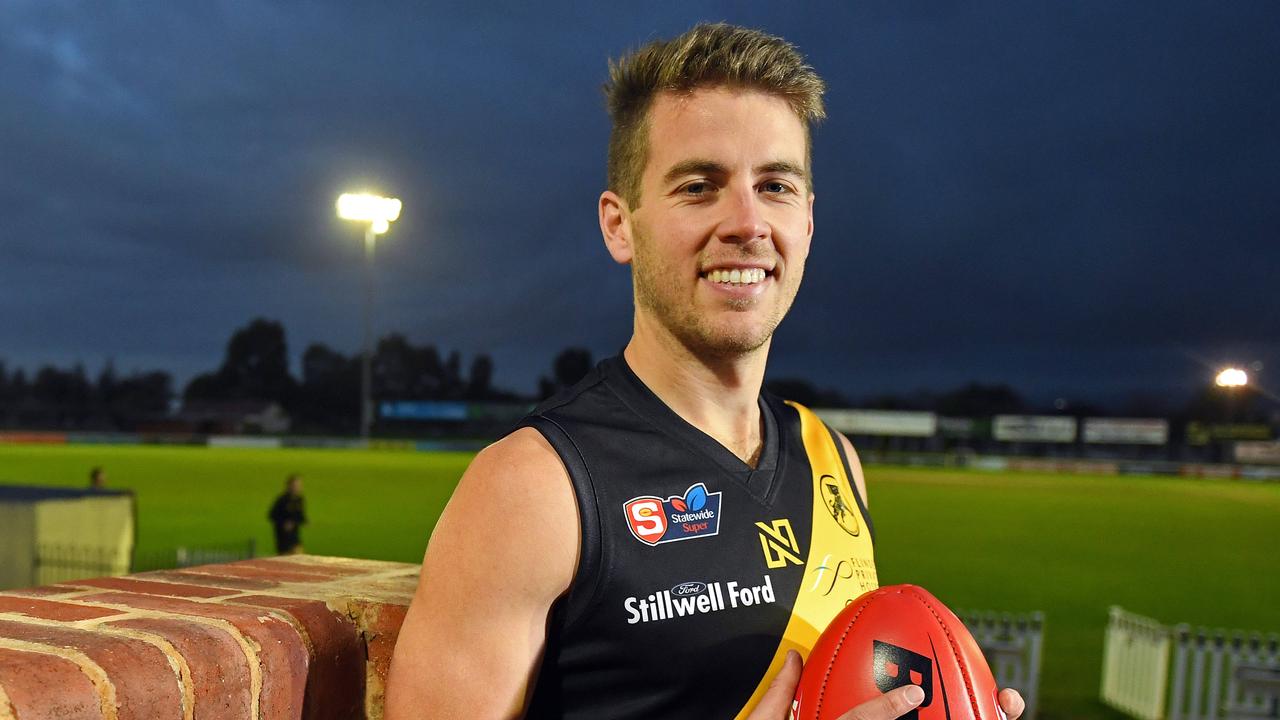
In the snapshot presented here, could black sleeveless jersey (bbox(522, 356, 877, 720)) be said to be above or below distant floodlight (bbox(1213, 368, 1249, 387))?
below

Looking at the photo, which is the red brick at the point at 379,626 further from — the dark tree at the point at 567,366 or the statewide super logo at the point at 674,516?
the dark tree at the point at 567,366

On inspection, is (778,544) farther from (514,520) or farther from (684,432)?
(514,520)

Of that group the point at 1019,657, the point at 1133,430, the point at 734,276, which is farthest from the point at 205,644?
the point at 1133,430

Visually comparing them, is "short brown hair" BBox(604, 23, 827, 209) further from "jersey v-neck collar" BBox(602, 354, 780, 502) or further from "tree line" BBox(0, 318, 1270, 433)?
"tree line" BBox(0, 318, 1270, 433)

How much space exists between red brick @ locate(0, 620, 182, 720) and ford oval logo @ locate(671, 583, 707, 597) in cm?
91

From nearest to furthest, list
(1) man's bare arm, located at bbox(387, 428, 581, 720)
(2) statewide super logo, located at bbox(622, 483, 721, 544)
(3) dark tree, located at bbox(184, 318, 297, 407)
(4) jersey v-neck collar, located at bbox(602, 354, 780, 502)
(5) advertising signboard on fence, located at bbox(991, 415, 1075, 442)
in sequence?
(1) man's bare arm, located at bbox(387, 428, 581, 720)
(2) statewide super logo, located at bbox(622, 483, 721, 544)
(4) jersey v-neck collar, located at bbox(602, 354, 780, 502)
(5) advertising signboard on fence, located at bbox(991, 415, 1075, 442)
(3) dark tree, located at bbox(184, 318, 297, 407)

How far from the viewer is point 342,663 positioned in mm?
1665

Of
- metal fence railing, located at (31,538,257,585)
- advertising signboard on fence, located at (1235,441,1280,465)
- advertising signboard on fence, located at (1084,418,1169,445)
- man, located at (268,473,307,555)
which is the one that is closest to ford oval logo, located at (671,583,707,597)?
metal fence railing, located at (31,538,257,585)

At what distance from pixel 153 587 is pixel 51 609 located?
0.90 ft

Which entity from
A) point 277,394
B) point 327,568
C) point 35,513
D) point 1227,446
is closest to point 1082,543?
point 35,513

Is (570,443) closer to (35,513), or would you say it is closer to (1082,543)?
(35,513)

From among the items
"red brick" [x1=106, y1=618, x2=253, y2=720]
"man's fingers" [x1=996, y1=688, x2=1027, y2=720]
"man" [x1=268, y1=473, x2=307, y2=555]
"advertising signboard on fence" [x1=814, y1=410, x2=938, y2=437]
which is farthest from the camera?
"advertising signboard on fence" [x1=814, y1=410, x2=938, y2=437]

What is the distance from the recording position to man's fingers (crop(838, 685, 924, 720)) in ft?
4.91

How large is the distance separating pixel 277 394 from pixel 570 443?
328ft
